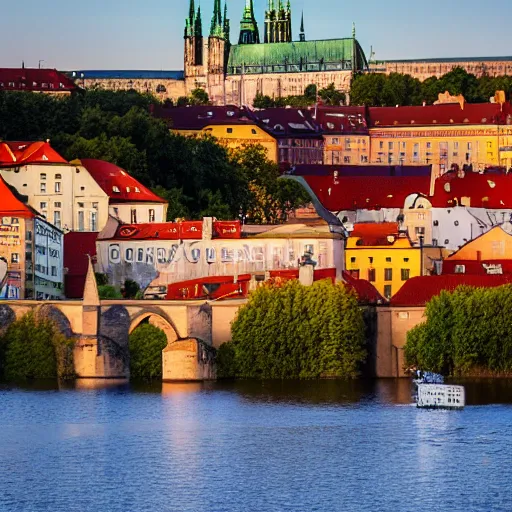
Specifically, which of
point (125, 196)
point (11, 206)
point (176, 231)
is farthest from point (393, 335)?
point (125, 196)

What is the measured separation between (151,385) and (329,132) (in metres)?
98.2

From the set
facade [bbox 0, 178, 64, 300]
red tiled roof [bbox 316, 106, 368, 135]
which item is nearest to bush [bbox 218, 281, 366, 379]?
facade [bbox 0, 178, 64, 300]

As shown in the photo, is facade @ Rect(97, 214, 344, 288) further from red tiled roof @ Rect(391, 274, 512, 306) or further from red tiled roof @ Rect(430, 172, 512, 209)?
red tiled roof @ Rect(430, 172, 512, 209)

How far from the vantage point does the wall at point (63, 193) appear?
4363 inches

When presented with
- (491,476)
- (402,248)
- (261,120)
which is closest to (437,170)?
(261,120)

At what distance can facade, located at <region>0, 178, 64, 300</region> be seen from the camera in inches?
3797

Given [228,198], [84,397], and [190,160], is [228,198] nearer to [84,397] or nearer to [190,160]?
[190,160]

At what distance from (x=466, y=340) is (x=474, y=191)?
44.4 meters

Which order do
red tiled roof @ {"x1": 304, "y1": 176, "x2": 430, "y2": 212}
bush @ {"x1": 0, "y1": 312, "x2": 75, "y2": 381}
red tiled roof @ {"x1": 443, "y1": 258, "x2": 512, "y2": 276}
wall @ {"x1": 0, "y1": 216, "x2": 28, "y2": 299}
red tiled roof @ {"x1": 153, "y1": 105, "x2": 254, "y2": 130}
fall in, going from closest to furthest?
1. bush @ {"x1": 0, "y1": 312, "x2": 75, "y2": 381}
2. wall @ {"x1": 0, "y1": 216, "x2": 28, "y2": 299}
3. red tiled roof @ {"x1": 443, "y1": 258, "x2": 512, "y2": 276}
4. red tiled roof @ {"x1": 304, "y1": 176, "x2": 430, "y2": 212}
5. red tiled roof @ {"x1": 153, "y1": 105, "x2": 254, "y2": 130}

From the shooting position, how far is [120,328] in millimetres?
85688

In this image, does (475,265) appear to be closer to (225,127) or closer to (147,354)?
(147,354)

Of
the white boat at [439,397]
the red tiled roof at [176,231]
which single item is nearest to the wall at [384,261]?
the red tiled roof at [176,231]

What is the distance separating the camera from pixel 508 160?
179875 millimetres

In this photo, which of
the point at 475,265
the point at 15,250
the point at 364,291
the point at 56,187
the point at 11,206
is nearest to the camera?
the point at 364,291
